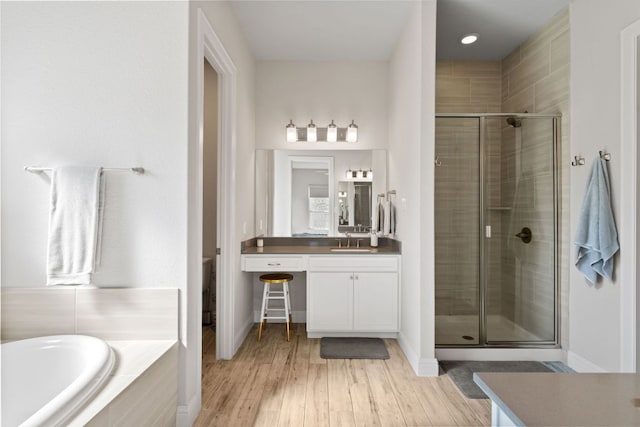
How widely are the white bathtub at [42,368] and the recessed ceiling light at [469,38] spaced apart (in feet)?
12.0

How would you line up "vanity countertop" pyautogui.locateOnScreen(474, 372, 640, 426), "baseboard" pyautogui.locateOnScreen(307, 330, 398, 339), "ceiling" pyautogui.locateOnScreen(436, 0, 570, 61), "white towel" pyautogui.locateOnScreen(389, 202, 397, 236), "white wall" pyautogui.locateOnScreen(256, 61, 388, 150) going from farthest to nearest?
1. "white wall" pyautogui.locateOnScreen(256, 61, 388, 150)
2. "white towel" pyautogui.locateOnScreen(389, 202, 397, 236)
3. "baseboard" pyautogui.locateOnScreen(307, 330, 398, 339)
4. "ceiling" pyautogui.locateOnScreen(436, 0, 570, 61)
5. "vanity countertop" pyautogui.locateOnScreen(474, 372, 640, 426)

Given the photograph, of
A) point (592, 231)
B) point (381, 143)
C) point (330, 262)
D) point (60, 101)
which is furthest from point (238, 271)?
point (592, 231)

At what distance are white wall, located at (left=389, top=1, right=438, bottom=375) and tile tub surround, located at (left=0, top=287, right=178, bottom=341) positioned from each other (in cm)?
173

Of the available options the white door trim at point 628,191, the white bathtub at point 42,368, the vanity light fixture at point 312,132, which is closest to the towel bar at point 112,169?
the white bathtub at point 42,368

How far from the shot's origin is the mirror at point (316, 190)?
12.6 feet

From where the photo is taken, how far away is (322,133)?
3895 mm

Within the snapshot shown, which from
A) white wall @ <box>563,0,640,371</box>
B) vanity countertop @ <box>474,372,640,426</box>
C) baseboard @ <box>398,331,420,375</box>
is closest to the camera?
vanity countertop @ <box>474,372,640,426</box>

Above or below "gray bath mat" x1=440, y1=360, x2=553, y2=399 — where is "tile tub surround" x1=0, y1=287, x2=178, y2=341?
above

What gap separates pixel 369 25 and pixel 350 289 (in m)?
2.42

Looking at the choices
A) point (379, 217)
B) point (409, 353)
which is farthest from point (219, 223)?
point (409, 353)

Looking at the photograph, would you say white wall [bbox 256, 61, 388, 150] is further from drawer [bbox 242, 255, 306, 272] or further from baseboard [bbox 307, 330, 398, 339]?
baseboard [bbox 307, 330, 398, 339]

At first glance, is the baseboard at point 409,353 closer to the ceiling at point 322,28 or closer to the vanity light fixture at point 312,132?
the vanity light fixture at point 312,132

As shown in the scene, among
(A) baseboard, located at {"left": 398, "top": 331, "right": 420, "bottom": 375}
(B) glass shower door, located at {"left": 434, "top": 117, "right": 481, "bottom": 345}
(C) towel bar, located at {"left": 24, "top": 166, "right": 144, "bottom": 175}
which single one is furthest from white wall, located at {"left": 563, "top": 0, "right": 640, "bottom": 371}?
(C) towel bar, located at {"left": 24, "top": 166, "right": 144, "bottom": 175}

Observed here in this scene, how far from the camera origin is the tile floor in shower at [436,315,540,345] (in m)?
2.95
